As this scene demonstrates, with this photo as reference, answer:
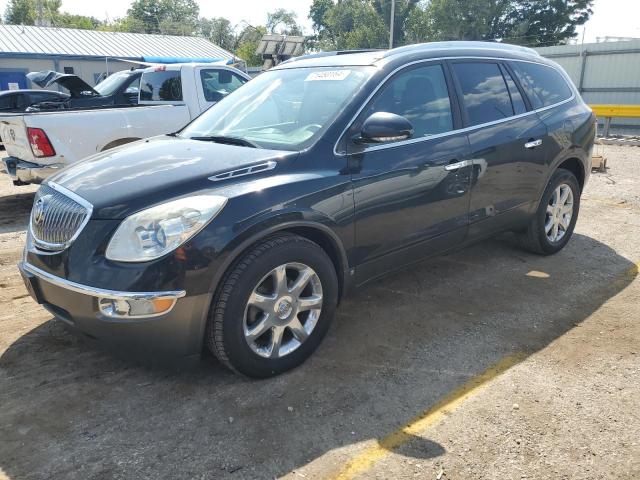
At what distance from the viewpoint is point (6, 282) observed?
464 cm

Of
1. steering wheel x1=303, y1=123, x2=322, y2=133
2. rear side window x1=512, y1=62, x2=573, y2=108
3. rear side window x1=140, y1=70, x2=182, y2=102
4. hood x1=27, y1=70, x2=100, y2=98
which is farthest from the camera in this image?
hood x1=27, y1=70, x2=100, y2=98

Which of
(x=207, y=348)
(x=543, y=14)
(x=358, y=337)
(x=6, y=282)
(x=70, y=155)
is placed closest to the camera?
(x=207, y=348)

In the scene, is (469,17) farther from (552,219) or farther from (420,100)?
(420,100)

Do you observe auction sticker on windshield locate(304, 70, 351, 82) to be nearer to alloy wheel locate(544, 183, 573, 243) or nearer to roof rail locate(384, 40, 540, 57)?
roof rail locate(384, 40, 540, 57)

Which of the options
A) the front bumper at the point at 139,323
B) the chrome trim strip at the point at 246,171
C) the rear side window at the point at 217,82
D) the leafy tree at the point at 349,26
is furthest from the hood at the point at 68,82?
the leafy tree at the point at 349,26

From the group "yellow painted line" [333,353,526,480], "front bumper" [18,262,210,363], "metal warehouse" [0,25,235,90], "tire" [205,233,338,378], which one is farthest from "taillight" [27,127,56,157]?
"metal warehouse" [0,25,235,90]

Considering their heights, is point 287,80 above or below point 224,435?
above

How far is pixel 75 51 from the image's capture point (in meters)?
28.0

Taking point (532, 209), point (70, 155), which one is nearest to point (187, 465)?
point (532, 209)

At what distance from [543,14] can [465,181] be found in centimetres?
5122

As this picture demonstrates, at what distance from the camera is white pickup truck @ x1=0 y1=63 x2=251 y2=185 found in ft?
21.3

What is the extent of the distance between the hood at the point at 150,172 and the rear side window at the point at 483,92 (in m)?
1.71

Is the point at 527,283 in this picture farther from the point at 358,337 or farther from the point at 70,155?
the point at 70,155

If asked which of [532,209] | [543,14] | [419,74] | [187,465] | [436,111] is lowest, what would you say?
[187,465]
